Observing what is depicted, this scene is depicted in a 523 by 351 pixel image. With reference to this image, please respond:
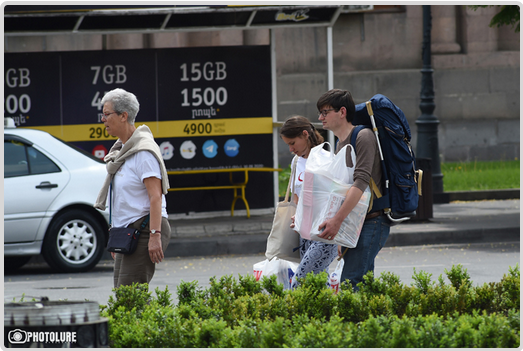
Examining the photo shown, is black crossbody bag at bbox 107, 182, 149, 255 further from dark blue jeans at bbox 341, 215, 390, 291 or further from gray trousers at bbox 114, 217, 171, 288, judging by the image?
dark blue jeans at bbox 341, 215, 390, 291

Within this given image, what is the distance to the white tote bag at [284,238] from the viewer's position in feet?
15.9

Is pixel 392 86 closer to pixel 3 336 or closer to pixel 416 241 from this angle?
pixel 416 241

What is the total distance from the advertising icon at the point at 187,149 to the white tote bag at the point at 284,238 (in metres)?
7.65

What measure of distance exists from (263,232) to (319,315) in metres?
7.29

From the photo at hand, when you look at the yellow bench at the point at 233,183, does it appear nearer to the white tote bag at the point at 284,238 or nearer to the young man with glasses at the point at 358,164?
the white tote bag at the point at 284,238

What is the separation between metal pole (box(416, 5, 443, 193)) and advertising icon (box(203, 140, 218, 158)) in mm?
4869

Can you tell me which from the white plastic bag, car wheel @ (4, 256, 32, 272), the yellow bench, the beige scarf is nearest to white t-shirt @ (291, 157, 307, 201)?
the white plastic bag

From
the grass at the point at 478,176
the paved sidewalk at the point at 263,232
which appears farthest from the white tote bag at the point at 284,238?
the grass at the point at 478,176

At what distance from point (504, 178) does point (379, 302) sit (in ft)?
46.8

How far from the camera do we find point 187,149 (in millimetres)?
12398

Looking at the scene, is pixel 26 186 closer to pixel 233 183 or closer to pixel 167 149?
pixel 167 149

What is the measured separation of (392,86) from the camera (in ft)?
72.3

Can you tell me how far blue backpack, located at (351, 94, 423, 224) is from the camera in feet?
14.1

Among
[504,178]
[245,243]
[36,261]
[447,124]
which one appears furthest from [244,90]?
[447,124]
